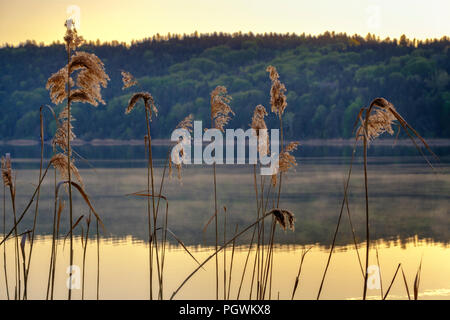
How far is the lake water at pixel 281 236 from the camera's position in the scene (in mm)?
8428

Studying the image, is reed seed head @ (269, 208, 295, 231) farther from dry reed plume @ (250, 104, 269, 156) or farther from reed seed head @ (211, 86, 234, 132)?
reed seed head @ (211, 86, 234, 132)

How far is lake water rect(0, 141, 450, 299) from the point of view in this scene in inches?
332

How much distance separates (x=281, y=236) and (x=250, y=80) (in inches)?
3235

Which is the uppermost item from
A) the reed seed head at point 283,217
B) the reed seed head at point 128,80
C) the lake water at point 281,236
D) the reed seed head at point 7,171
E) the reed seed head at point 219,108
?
the reed seed head at point 128,80

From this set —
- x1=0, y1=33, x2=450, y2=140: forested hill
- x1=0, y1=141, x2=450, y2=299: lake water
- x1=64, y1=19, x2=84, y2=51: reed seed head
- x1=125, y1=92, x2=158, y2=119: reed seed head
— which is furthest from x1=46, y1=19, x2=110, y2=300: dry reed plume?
x1=0, y1=33, x2=450, y2=140: forested hill

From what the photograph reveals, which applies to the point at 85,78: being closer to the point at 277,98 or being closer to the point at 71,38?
the point at 71,38

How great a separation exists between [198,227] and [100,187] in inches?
399

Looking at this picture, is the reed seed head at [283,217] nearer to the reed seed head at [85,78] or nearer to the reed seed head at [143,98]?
the reed seed head at [143,98]

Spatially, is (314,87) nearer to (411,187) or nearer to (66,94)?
(411,187)

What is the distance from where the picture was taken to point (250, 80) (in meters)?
93.6

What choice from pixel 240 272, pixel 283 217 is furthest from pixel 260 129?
pixel 240 272

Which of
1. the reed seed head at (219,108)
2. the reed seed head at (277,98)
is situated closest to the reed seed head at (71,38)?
the reed seed head at (277,98)

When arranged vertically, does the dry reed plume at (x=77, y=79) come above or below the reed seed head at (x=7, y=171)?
above

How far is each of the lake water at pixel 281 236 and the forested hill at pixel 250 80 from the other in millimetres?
42850
